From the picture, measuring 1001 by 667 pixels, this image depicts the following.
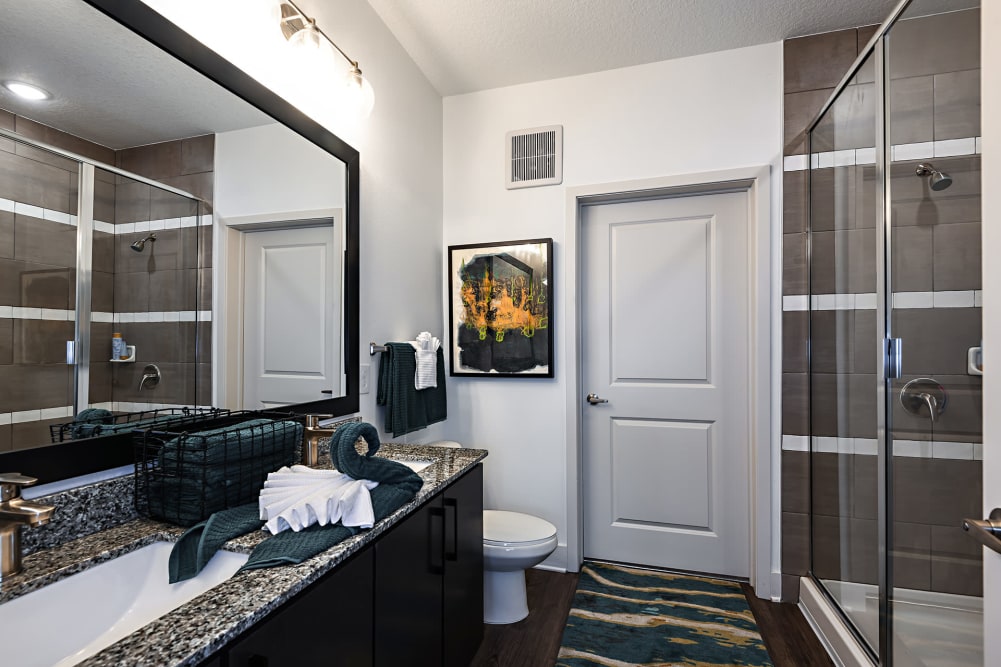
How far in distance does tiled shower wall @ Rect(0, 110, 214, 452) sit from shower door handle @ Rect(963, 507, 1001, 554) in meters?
1.55

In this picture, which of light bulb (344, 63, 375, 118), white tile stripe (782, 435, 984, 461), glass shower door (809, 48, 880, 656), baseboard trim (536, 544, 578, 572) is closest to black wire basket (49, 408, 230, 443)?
light bulb (344, 63, 375, 118)

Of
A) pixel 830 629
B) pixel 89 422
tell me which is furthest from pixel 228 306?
pixel 830 629

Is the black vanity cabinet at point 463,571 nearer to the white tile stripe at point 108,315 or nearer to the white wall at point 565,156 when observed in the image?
the white tile stripe at point 108,315

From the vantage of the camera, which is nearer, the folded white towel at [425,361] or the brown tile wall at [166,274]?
the brown tile wall at [166,274]

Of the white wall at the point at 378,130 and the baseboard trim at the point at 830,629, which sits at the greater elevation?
the white wall at the point at 378,130

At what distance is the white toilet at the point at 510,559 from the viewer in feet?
6.46

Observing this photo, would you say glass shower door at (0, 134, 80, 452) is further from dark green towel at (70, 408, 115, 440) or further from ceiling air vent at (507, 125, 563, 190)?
ceiling air vent at (507, 125, 563, 190)

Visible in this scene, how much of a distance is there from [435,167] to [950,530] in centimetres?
248

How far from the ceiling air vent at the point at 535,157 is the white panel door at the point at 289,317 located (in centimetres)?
122

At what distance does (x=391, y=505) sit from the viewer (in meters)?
1.15

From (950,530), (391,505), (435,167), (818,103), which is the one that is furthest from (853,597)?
(435,167)

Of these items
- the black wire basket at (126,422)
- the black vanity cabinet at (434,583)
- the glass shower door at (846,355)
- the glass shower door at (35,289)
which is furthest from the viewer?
the glass shower door at (846,355)

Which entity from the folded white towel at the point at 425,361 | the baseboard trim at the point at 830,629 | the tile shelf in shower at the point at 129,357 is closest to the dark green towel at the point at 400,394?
the folded white towel at the point at 425,361

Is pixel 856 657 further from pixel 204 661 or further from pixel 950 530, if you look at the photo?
pixel 204 661
